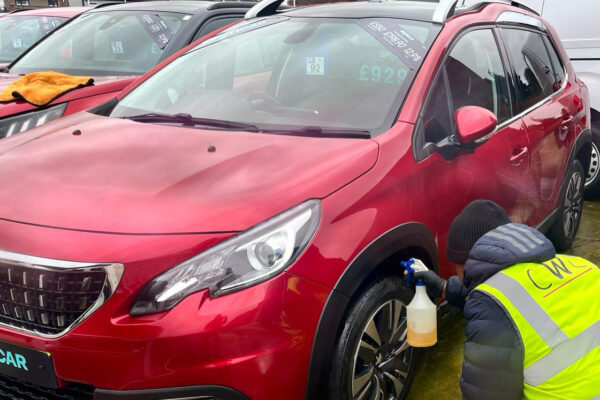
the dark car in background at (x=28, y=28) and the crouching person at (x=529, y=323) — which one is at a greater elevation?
the dark car in background at (x=28, y=28)

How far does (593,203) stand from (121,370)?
512cm

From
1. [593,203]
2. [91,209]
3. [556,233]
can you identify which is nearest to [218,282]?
[91,209]

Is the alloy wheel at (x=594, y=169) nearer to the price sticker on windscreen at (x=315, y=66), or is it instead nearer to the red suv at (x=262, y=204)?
the red suv at (x=262, y=204)

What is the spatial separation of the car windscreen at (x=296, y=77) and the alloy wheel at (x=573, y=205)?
5.95 feet

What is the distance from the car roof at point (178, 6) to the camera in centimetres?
563

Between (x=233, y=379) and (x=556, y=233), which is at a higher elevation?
(x=233, y=379)

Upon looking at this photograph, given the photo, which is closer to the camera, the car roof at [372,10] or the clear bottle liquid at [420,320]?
the clear bottle liquid at [420,320]

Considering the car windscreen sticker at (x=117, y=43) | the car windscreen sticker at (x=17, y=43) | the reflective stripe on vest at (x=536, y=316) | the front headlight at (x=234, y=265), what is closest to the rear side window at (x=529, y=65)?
the reflective stripe on vest at (x=536, y=316)

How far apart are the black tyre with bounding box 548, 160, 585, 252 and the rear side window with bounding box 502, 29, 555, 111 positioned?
0.60m

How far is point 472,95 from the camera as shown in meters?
3.16

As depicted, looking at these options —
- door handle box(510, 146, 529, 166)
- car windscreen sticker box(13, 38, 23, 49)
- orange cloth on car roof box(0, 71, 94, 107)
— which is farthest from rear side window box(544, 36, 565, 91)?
car windscreen sticker box(13, 38, 23, 49)

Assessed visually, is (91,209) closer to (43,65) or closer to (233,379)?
(233,379)

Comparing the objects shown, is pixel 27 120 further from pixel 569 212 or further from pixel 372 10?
pixel 569 212

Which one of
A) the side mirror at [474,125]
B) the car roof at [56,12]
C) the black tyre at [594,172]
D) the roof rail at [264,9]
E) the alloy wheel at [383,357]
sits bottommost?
the black tyre at [594,172]
